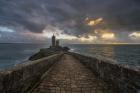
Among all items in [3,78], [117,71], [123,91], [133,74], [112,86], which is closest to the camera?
[3,78]

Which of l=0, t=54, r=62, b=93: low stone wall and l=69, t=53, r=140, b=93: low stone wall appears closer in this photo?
l=0, t=54, r=62, b=93: low stone wall

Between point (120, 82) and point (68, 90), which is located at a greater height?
point (120, 82)

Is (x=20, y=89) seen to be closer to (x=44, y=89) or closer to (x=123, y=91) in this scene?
(x=44, y=89)

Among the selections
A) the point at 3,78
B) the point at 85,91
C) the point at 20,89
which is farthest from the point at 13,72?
the point at 85,91

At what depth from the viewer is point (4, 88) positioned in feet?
10.4

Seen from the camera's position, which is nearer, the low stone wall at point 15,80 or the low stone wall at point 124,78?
the low stone wall at point 15,80

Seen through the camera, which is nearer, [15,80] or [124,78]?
[15,80]

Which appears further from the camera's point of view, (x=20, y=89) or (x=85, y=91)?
(x=85, y=91)

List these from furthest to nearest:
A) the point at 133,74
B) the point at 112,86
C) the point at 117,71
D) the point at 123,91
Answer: the point at 112,86 → the point at 117,71 → the point at 123,91 → the point at 133,74

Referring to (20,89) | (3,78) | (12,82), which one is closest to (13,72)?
(12,82)

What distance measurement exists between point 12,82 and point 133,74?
307 cm

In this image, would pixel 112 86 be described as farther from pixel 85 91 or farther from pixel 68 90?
pixel 68 90

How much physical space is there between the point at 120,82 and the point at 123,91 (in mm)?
312

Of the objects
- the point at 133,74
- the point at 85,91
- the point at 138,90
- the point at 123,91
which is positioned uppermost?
the point at 133,74
